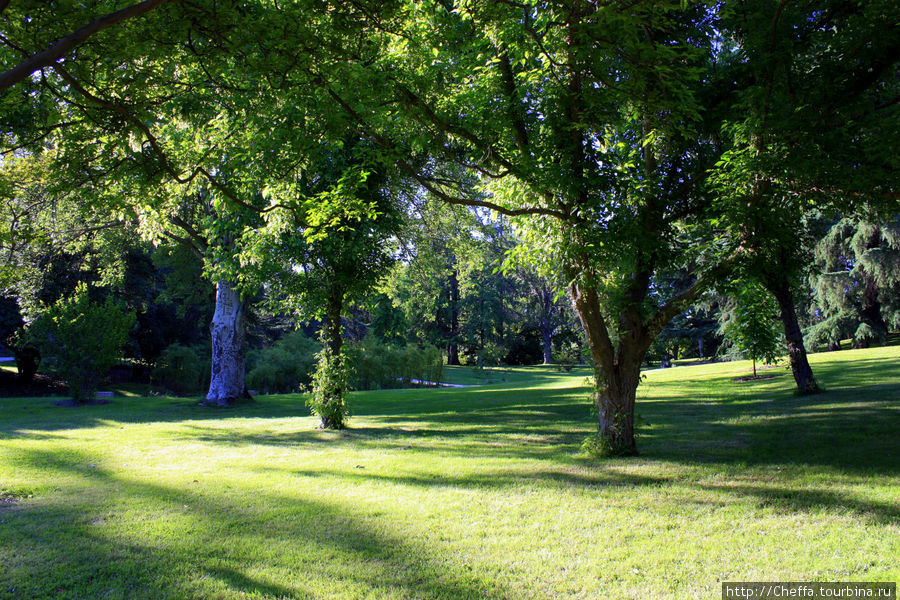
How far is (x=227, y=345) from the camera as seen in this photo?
18188mm

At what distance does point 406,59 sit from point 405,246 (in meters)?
8.11

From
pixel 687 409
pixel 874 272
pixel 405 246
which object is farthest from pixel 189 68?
pixel 874 272

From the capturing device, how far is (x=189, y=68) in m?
6.95

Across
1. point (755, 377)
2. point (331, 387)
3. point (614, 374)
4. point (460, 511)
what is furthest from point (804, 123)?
point (755, 377)

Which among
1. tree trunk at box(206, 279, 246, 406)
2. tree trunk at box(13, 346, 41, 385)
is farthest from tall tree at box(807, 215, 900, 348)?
tree trunk at box(13, 346, 41, 385)

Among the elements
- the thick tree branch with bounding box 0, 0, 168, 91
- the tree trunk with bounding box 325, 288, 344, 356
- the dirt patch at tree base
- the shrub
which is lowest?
the dirt patch at tree base

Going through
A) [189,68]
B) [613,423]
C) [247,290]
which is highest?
[189,68]

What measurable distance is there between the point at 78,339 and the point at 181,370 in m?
11.3

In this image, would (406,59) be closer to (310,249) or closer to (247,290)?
(310,249)

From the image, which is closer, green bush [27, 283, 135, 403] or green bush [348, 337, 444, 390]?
green bush [27, 283, 135, 403]

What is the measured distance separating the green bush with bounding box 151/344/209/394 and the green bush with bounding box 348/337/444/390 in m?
8.53

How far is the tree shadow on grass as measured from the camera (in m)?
3.60

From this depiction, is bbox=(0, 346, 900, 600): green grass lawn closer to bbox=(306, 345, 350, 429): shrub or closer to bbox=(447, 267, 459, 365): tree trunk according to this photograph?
bbox=(306, 345, 350, 429): shrub

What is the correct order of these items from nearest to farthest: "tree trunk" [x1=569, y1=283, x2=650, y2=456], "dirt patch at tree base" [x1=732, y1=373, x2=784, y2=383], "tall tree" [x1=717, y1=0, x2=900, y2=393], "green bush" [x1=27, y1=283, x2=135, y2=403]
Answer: "tall tree" [x1=717, y1=0, x2=900, y2=393]
"tree trunk" [x1=569, y1=283, x2=650, y2=456]
"green bush" [x1=27, y1=283, x2=135, y2=403]
"dirt patch at tree base" [x1=732, y1=373, x2=784, y2=383]
